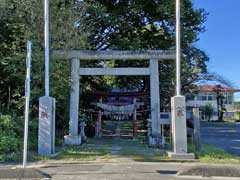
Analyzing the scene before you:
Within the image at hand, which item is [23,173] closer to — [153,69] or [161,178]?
[161,178]

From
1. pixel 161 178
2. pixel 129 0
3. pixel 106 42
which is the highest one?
pixel 129 0

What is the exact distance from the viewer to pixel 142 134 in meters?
23.0

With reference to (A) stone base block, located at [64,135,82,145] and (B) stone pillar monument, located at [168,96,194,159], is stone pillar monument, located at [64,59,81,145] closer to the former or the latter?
(A) stone base block, located at [64,135,82,145]

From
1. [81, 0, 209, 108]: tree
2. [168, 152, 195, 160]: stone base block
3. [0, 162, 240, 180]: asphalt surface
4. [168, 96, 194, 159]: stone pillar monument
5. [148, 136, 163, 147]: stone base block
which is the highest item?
[81, 0, 209, 108]: tree

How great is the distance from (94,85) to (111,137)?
4544 millimetres

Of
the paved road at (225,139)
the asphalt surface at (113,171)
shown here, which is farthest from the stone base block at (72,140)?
the paved road at (225,139)

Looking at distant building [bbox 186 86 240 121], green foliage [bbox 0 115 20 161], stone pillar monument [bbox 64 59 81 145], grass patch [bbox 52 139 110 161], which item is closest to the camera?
grass patch [bbox 52 139 110 161]

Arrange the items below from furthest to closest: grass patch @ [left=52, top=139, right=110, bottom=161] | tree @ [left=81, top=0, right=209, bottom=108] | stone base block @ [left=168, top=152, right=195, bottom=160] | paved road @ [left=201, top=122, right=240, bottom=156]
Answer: tree @ [left=81, top=0, right=209, bottom=108] → paved road @ [left=201, top=122, right=240, bottom=156] → stone base block @ [left=168, top=152, right=195, bottom=160] → grass patch @ [left=52, top=139, right=110, bottom=161]

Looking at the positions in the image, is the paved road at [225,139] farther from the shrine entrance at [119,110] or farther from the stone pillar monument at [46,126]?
the stone pillar monument at [46,126]

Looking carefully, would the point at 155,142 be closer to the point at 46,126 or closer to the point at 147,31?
the point at 46,126

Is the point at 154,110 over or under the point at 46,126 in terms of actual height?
over

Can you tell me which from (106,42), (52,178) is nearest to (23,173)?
(52,178)

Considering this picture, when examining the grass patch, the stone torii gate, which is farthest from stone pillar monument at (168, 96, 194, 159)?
the stone torii gate

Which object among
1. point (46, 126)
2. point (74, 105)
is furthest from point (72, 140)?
point (46, 126)
